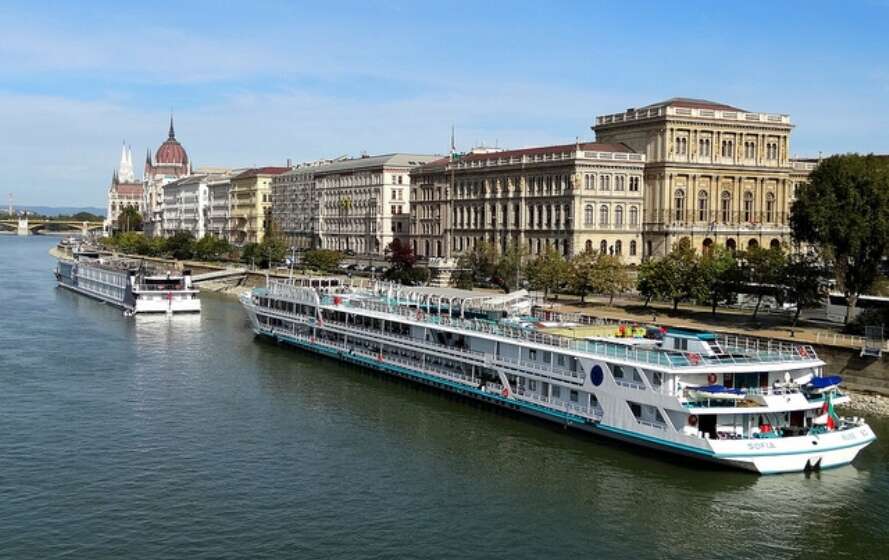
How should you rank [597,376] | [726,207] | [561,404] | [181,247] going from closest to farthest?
1. [597,376]
2. [561,404]
3. [726,207]
4. [181,247]

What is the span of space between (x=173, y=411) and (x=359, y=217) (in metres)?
108

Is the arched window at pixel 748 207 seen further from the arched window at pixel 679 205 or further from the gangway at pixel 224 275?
the gangway at pixel 224 275

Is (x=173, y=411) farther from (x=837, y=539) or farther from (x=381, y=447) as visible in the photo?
(x=837, y=539)

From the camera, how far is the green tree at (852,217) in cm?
6494

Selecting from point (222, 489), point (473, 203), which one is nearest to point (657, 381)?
point (222, 489)

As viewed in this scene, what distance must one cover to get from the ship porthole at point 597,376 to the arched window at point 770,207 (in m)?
74.1

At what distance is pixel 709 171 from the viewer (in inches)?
4294

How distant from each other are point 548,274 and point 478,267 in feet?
53.3

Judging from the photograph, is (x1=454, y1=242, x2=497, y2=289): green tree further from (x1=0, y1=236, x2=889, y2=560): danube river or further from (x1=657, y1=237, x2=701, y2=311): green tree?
(x1=0, y1=236, x2=889, y2=560): danube river

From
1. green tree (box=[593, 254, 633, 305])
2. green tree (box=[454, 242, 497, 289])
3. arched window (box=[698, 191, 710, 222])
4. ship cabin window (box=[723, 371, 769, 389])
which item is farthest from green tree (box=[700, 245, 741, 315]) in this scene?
arched window (box=[698, 191, 710, 222])

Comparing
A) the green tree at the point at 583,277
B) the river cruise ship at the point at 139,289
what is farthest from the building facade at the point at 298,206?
the green tree at the point at 583,277

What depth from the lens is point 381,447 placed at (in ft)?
146

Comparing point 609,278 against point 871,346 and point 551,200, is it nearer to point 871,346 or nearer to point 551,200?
point 551,200

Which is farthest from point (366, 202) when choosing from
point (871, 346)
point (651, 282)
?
point (871, 346)
